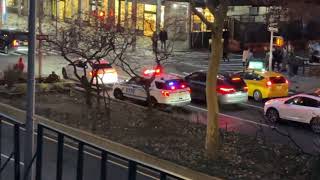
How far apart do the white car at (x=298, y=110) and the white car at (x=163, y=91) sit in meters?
3.44

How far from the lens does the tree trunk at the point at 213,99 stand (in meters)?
16.5

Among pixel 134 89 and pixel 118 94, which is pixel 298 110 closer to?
pixel 134 89

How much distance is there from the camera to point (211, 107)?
Answer: 17297 millimetres

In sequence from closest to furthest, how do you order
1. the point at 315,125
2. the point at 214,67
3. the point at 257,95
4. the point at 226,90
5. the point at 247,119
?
the point at 214,67 < the point at 315,125 < the point at 247,119 < the point at 226,90 < the point at 257,95

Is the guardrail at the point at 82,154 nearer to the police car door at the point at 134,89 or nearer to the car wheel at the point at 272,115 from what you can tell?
the police car door at the point at 134,89

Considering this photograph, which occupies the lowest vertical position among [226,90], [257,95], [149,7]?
[257,95]

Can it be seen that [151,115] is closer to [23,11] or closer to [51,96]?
[51,96]

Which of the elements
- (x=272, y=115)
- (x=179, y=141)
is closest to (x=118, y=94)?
(x=272, y=115)

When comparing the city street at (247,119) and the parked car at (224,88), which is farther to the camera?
the parked car at (224,88)

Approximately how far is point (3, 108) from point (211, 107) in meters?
8.65

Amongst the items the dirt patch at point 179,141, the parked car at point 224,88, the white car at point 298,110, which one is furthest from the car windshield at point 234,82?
the dirt patch at point 179,141

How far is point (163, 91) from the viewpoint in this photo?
25.7 m

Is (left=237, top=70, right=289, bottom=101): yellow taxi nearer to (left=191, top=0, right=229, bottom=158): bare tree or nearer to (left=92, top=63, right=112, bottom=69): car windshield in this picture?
(left=92, top=63, right=112, bottom=69): car windshield

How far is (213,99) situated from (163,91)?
334 inches
